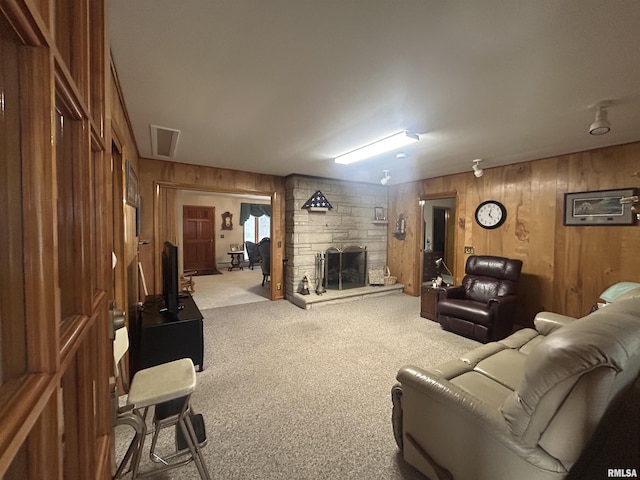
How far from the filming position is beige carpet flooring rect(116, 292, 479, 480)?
159 centimetres

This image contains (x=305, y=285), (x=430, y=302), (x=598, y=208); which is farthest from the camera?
(x=305, y=285)

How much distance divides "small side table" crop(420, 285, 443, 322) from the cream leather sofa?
7.49ft

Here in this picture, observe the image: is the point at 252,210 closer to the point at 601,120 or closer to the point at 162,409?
the point at 162,409

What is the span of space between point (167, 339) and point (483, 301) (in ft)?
12.3

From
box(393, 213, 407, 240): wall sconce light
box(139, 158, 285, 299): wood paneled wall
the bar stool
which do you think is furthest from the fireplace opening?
the bar stool

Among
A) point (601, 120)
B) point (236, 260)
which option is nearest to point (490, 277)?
point (601, 120)

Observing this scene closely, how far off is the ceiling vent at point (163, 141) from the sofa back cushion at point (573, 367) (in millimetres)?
3269

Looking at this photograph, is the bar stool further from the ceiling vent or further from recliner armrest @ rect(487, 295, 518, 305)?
recliner armrest @ rect(487, 295, 518, 305)

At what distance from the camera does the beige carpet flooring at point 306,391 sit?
1.59 m

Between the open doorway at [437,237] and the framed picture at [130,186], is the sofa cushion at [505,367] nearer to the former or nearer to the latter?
the framed picture at [130,186]

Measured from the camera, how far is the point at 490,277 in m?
3.78

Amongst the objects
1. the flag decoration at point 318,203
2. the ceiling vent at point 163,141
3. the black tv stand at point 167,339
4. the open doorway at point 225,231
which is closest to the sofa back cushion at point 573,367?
the black tv stand at point 167,339

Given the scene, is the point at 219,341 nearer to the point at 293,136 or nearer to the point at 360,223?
the point at 293,136

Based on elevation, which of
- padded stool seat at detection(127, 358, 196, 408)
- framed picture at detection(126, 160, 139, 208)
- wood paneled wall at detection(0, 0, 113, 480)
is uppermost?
framed picture at detection(126, 160, 139, 208)
